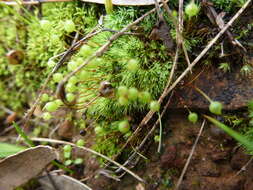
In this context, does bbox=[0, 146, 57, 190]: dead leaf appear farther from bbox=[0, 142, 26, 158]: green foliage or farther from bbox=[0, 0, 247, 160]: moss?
bbox=[0, 0, 247, 160]: moss

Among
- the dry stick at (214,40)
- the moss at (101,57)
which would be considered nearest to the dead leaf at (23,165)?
the moss at (101,57)

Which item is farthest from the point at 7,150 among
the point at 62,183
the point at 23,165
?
the point at 62,183

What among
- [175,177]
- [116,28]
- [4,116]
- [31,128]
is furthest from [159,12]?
[4,116]

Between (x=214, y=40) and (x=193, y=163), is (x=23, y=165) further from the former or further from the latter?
(x=214, y=40)

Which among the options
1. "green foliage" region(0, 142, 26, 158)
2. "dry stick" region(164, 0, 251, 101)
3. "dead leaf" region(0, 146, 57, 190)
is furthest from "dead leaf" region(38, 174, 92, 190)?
"dry stick" region(164, 0, 251, 101)

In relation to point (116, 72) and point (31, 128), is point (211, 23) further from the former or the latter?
point (31, 128)

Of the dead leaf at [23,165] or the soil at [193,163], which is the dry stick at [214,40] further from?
the dead leaf at [23,165]
